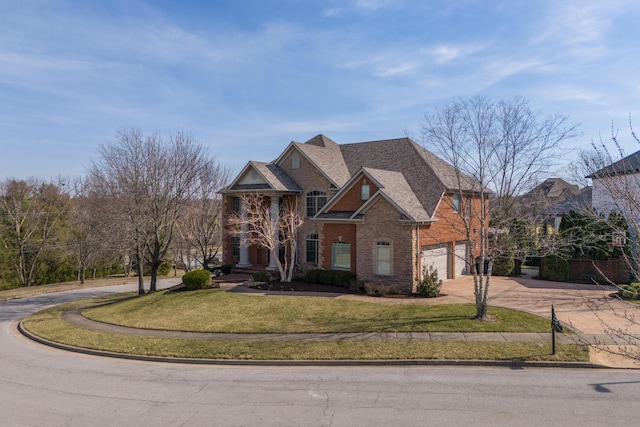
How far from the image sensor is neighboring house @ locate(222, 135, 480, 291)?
24.5 m

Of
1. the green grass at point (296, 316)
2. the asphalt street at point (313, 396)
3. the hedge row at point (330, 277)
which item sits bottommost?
the asphalt street at point (313, 396)

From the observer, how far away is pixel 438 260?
2741cm

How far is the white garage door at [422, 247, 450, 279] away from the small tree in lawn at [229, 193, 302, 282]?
8458 mm

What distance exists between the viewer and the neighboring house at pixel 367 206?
24.5m

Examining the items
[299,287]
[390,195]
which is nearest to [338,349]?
[299,287]

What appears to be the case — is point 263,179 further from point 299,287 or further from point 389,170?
point 389,170

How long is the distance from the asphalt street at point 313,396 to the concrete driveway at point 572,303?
259 cm

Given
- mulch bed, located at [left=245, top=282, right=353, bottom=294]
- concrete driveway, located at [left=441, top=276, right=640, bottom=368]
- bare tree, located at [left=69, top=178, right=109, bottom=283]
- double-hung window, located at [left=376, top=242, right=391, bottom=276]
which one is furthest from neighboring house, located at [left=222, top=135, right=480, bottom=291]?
bare tree, located at [left=69, top=178, right=109, bottom=283]

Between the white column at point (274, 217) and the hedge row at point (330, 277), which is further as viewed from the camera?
the white column at point (274, 217)

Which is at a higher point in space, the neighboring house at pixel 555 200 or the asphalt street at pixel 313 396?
the neighboring house at pixel 555 200

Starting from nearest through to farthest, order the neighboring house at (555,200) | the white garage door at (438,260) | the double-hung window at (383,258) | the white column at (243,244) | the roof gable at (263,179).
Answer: the neighboring house at (555,200), the double-hung window at (383,258), the white garage door at (438,260), the roof gable at (263,179), the white column at (243,244)

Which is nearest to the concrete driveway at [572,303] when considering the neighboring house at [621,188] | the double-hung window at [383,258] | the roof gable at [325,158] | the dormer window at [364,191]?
the double-hung window at [383,258]

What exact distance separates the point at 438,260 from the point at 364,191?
6744 millimetres

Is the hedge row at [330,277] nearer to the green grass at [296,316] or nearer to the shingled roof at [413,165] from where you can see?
the green grass at [296,316]
